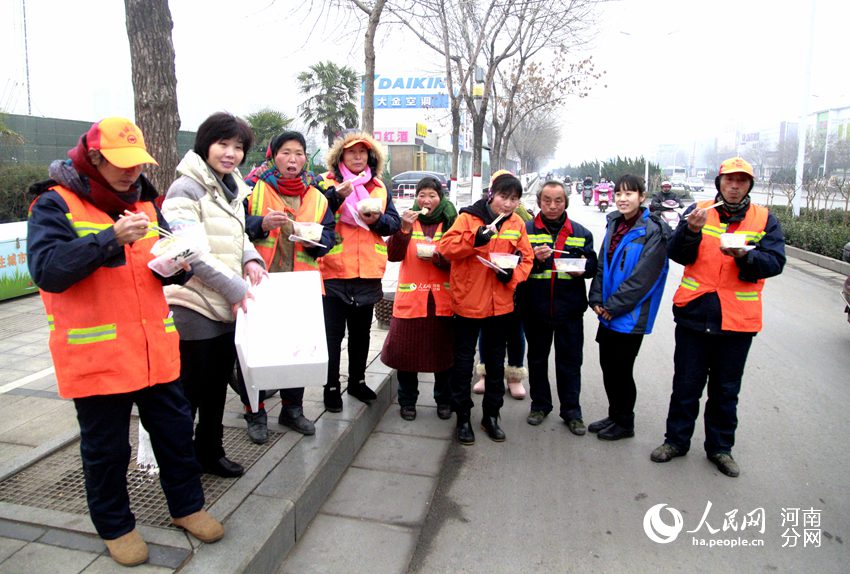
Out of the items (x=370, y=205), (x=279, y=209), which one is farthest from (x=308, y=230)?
(x=370, y=205)

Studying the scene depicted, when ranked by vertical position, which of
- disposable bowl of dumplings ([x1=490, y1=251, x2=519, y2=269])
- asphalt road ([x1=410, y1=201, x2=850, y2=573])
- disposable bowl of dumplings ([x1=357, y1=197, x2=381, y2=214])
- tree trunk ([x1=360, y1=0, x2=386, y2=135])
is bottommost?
asphalt road ([x1=410, y1=201, x2=850, y2=573])

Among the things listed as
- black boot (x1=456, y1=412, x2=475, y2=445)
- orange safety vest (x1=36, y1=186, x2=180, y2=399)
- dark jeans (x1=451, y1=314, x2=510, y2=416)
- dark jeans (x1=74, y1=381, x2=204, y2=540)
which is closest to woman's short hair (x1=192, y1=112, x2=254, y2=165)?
orange safety vest (x1=36, y1=186, x2=180, y2=399)

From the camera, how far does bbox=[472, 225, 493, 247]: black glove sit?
3881 mm

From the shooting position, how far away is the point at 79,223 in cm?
226

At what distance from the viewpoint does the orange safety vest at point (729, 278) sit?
12.0ft

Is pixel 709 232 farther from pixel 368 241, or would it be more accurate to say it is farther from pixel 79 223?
pixel 79 223

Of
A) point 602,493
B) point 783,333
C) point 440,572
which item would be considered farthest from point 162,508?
point 783,333

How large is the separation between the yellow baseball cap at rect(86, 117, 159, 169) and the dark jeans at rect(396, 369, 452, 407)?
272 centimetres

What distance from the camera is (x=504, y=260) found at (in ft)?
13.0

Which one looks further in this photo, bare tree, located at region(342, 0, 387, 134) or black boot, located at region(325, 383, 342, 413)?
bare tree, located at region(342, 0, 387, 134)

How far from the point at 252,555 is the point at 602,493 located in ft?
6.83

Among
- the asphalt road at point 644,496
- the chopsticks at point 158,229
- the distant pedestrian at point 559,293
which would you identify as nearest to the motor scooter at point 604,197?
the asphalt road at point 644,496

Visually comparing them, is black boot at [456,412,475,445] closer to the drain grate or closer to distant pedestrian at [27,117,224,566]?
the drain grate

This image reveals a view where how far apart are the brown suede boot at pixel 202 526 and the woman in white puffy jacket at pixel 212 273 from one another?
0.55 metres
